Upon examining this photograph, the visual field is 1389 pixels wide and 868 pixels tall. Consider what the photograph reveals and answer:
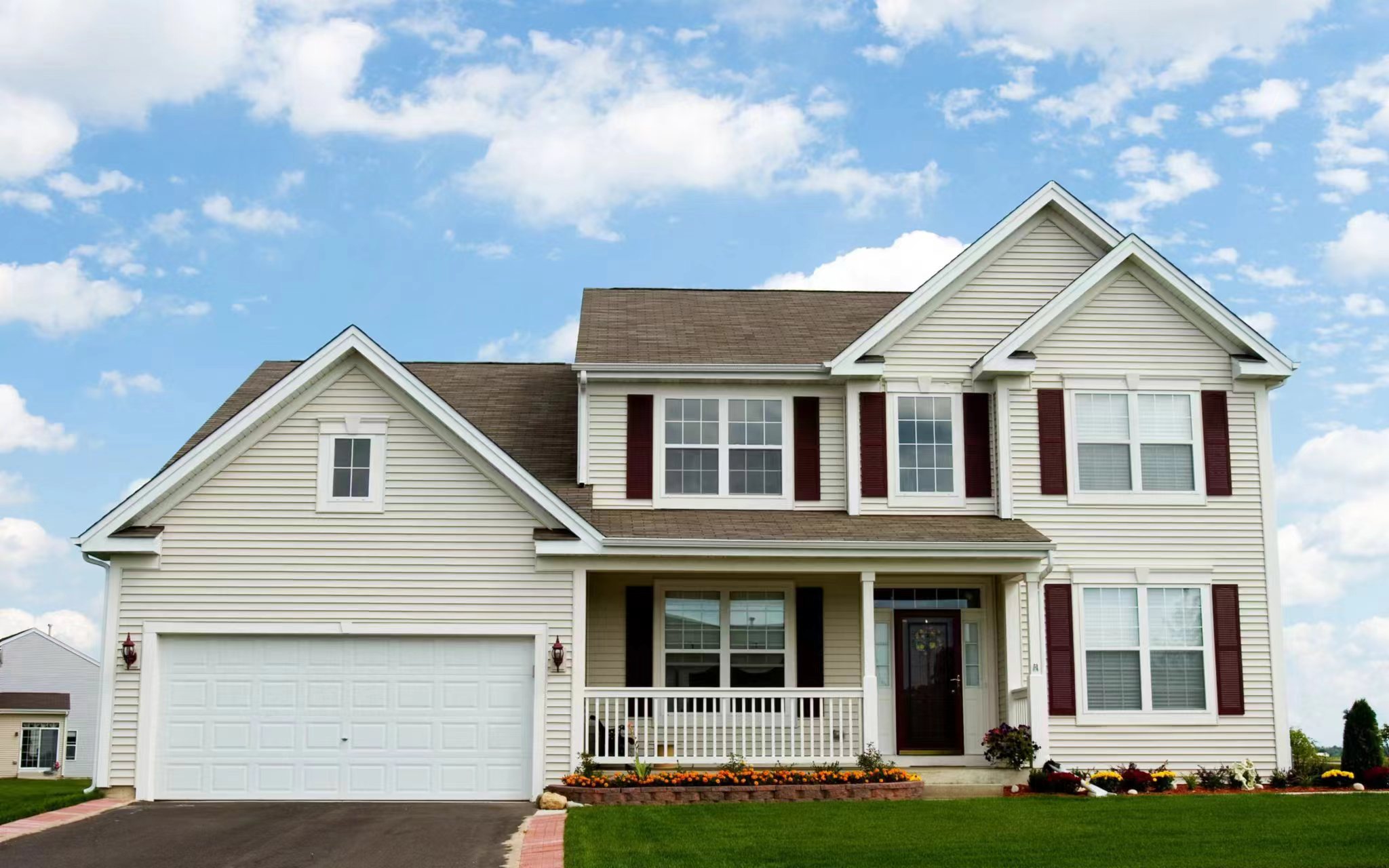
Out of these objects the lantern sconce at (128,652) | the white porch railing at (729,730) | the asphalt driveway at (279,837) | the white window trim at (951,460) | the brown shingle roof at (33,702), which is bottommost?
the brown shingle roof at (33,702)

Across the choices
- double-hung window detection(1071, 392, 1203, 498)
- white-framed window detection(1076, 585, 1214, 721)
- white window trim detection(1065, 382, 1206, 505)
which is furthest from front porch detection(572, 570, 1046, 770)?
double-hung window detection(1071, 392, 1203, 498)

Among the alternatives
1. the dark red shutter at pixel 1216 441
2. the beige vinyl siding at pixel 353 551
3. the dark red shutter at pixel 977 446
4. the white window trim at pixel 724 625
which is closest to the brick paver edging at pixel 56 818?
the beige vinyl siding at pixel 353 551

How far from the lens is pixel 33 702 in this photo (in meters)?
54.9

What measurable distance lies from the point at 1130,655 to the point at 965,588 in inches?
96.0

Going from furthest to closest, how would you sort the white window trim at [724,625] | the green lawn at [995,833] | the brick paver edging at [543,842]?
the white window trim at [724,625]
the brick paver edging at [543,842]
the green lawn at [995,833]

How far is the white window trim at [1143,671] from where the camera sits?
19453mm

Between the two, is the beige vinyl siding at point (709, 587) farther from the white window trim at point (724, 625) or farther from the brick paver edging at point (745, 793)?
the brick paver edging at point (745, 793)

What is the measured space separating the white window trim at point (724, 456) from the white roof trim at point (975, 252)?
1155mm

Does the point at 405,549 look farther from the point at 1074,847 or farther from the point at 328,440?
the point at 1074,847

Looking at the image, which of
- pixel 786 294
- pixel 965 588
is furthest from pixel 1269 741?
pixel 786 294

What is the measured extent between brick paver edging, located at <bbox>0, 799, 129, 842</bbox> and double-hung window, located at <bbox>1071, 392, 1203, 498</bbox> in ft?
44.0

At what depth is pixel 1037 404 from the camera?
20312 millimetres

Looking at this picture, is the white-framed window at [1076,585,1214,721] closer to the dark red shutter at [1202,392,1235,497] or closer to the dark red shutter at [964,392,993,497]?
the dark red shutter at [1202,392,1235,497]

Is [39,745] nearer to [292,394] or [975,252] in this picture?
[292,394]
